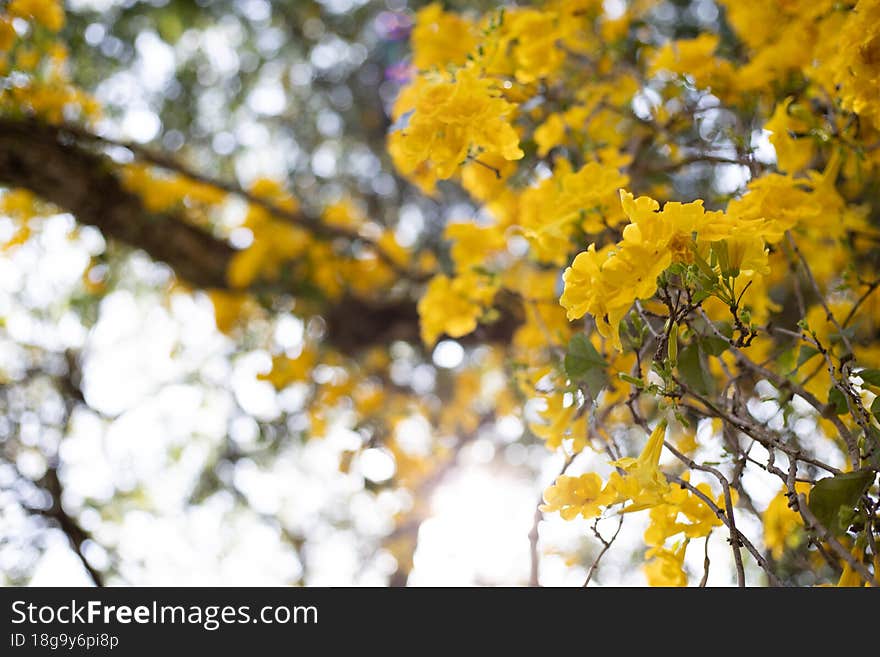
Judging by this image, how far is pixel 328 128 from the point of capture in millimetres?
3057

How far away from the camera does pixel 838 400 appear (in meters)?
0.81

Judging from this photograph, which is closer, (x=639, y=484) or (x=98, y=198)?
(x=639, y=484)

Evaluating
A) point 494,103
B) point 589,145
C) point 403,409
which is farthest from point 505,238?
point 403,409

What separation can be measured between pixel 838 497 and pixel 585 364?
Answer: 307 millimetres

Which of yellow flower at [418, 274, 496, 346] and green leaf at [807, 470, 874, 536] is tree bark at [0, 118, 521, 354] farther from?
green leaf at [807, 470, 874, 536]

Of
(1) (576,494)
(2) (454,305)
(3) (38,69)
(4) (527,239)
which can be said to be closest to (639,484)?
(1) (576,494)

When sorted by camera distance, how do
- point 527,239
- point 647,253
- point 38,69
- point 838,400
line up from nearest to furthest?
point 647,253, point 838,400, point 527,239, point 38,69

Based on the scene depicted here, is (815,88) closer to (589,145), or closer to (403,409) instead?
(589,145)

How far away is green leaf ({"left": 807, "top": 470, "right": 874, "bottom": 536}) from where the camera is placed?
0.69m

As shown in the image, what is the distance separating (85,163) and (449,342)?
116 centimetres

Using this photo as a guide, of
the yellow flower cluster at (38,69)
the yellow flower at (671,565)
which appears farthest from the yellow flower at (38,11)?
the yellow flower at (671,565)

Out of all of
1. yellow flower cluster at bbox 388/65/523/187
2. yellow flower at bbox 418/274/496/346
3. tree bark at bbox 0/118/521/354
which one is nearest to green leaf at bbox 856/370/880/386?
yellow flower cluster at bbox 388/65/523/187

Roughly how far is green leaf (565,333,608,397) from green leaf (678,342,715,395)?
0.30ft

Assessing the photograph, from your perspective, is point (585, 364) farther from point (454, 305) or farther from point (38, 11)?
point (38, 11)
